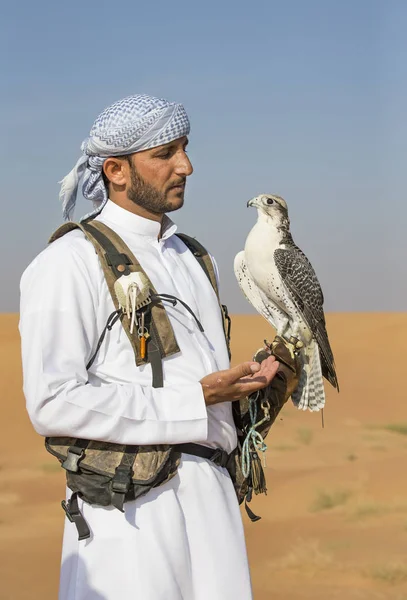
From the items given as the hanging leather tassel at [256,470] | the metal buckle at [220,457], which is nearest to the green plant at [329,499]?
the hanging leather tassel at [256,470]

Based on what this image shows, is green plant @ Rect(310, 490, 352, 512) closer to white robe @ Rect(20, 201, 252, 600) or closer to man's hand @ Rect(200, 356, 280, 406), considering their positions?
white robe @ Rect(20, 201, 252, 600)

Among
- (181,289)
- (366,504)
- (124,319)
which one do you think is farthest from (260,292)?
(366,504)

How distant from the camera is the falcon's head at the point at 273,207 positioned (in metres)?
4.27

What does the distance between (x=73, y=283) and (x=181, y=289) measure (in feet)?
1.37

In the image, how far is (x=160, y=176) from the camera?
9.32 ft

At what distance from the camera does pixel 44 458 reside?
1109cm

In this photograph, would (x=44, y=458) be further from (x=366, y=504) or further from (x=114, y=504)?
(x=114, y=504)

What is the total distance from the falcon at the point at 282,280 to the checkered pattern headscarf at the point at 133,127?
1.39 m

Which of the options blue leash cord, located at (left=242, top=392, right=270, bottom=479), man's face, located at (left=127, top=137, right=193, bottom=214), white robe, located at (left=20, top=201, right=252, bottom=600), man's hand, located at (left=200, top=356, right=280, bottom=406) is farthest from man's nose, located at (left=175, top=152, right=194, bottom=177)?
blue leash cord, located at (left=242, top=392, right=270, bottom=479)

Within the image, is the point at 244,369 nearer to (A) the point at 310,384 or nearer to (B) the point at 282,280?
(A) the point at 310,384

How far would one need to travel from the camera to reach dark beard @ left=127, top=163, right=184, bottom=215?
2861 mm

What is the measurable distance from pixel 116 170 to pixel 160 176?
6.2 inches

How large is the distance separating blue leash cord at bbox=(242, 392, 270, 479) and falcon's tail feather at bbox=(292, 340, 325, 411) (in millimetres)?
735

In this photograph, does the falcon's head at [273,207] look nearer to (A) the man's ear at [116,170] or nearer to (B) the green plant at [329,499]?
(A) the man's ear at [116,170]
